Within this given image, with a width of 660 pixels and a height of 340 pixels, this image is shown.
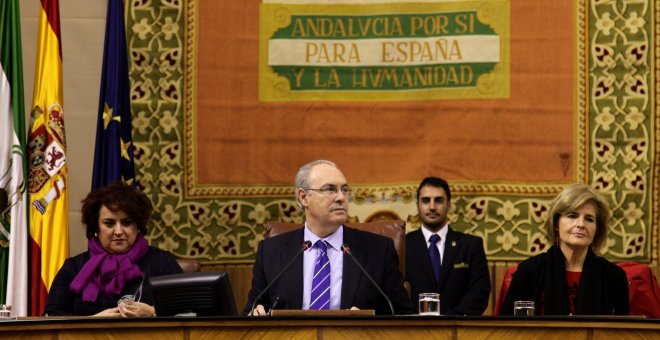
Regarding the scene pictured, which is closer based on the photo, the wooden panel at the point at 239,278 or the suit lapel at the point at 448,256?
the suit lapel at the point at 448,256

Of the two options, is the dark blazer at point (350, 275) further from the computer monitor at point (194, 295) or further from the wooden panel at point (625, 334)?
the wooden panel at point (625, 334)

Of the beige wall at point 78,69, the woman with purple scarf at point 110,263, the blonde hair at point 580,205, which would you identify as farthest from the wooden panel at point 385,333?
the beige wall at point 78,69

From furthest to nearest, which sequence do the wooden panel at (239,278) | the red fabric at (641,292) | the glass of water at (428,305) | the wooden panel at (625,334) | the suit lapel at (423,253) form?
1. the wooden panel at (239,278)
2. the suit lapel at (423,253)
3. the red fabric at (641,292)
4. the glass of water at (428,305)
5. the wooden panel at (625,334)

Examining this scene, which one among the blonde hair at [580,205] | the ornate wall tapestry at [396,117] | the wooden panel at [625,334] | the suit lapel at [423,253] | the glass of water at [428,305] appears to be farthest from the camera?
the ornate wall tapestry at [396,117]

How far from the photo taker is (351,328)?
12.4ft

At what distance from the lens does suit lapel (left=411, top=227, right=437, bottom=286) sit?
19.2 ft

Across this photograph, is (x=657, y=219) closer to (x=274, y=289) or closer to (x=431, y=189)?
(x=431, y=189)

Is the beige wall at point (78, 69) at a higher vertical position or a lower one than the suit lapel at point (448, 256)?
higher

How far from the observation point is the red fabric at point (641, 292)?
17.0 ft

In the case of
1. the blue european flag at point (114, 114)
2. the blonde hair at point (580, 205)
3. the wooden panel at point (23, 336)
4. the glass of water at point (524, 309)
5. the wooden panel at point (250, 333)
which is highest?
the blue european flag at point (114, 114)

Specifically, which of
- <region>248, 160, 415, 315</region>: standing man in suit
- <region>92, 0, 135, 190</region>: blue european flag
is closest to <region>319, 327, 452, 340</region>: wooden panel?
<region>248, 160, 415, 315</region>: standing man in suit

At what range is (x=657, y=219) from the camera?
252 inches

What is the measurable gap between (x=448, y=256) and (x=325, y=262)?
1261 mm

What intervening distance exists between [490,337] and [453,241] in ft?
7.11
